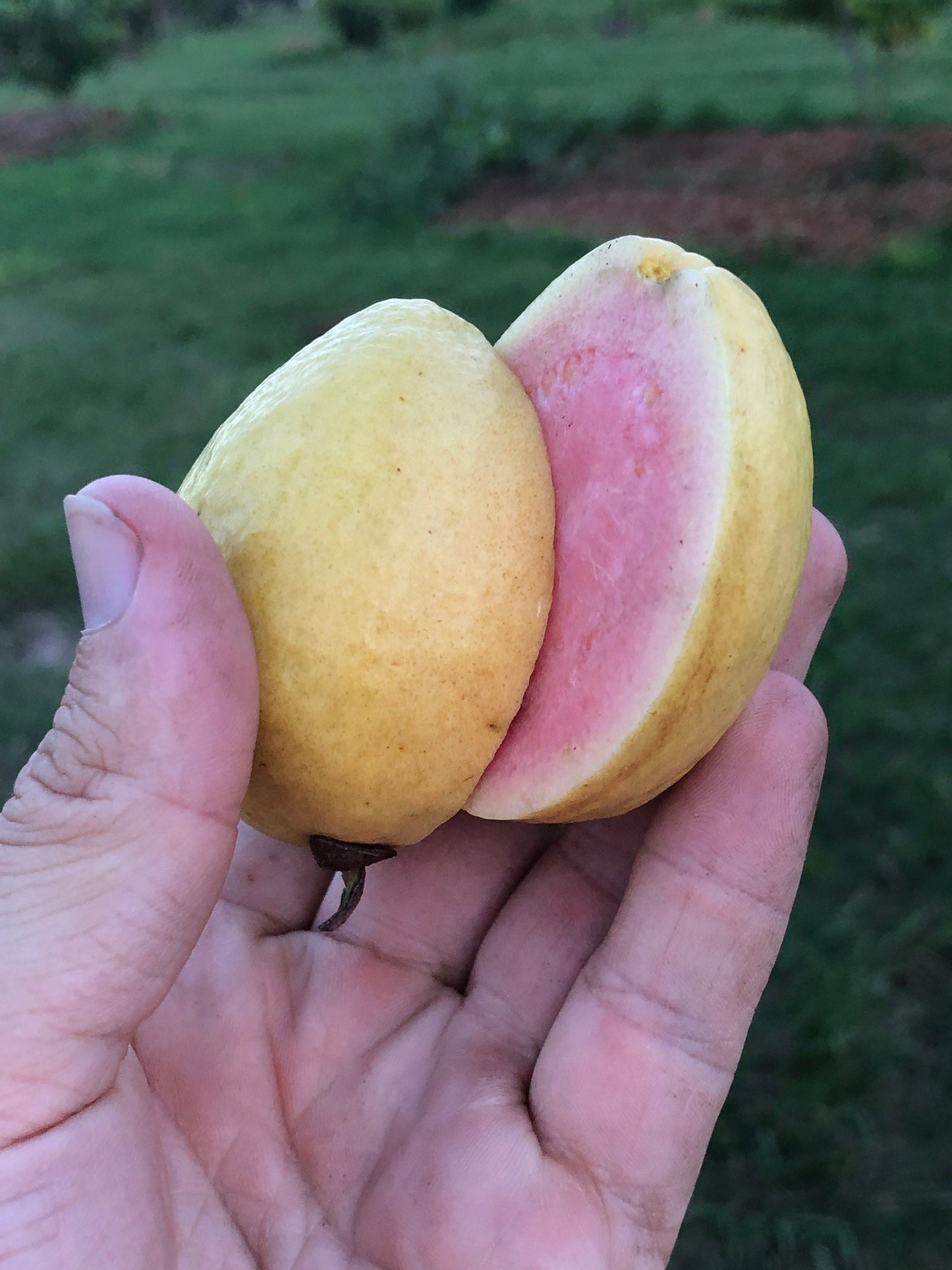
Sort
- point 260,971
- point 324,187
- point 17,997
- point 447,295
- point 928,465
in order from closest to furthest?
point 17,997 → point 260,971 → point 928,465 → point 447,295 → point 324,187

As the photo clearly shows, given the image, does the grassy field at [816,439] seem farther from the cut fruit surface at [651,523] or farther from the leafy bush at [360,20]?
the leafy bush at [360,20]

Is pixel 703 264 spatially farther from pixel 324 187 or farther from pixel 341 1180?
pixel 324 187

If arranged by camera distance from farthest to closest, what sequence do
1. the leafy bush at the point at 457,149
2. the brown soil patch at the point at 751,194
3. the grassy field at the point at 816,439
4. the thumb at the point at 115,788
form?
the leafy bush at the point at 457,149, the brown soil patch at the point at 751,194, the grassy field at the point at 816,439, the thumb at the point at 115,788

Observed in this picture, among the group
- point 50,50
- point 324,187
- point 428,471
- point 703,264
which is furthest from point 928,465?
point 50,50

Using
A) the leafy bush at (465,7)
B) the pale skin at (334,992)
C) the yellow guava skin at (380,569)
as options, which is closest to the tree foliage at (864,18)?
the pale skin at (334,992)

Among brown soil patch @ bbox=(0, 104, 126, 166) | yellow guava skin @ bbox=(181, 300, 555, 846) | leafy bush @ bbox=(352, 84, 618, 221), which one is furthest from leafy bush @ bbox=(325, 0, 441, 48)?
yellow guava skin @ bbox=(181, 300, 555, 846)

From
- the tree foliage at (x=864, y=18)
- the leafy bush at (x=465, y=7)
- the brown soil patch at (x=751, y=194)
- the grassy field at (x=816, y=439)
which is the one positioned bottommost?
the grassy field at (x=816, y=439)
